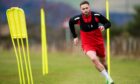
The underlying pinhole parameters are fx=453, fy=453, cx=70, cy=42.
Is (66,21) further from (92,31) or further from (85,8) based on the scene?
(85,8)

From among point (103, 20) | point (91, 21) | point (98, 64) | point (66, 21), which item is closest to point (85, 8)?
point (91, 21)

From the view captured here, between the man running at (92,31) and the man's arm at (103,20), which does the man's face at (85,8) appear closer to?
the man running at (92,31)

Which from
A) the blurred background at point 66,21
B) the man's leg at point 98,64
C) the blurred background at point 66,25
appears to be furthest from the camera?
the blurred background at point 66,21

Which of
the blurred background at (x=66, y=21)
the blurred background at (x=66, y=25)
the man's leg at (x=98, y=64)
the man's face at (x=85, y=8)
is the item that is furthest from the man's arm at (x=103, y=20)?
the blurred background at (x=66, y=21)

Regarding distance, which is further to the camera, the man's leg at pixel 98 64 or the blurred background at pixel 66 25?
the blurred background at pixel 66 25

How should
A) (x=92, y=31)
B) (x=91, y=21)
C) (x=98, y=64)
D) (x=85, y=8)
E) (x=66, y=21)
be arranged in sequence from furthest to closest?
1. (x=66, y=21)
2. (x=92, y=31)
3. (x=91, y=21)
4. (x=98, y=64)
5. (x=85, y=8)

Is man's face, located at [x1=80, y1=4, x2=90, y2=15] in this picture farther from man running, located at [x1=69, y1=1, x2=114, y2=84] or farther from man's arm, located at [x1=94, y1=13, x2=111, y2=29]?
man's arm, located at [x1=94, y1=13, x2=111, y2=29]

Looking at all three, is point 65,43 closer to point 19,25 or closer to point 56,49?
point 56,49

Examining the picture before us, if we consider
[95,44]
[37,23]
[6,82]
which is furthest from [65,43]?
[95,44]

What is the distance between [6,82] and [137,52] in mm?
13401

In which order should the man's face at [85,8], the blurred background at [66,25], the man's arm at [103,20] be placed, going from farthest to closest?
the blurred background at [66,25] < the man's arm at [103,20] < the man's face at [85,8]

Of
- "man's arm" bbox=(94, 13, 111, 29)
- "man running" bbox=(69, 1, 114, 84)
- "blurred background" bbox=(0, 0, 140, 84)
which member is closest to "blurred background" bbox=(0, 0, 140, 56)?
"blurred background" bbox=(0, 0, 140, 84)

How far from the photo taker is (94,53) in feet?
35.0

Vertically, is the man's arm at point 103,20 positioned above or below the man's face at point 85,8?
below
